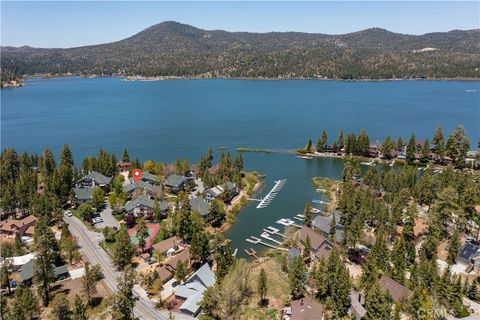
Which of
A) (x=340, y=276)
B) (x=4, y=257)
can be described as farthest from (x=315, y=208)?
(x=4, y=257)

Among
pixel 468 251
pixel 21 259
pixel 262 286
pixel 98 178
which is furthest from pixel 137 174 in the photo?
pixel 468 251

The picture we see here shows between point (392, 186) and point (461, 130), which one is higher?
point (461, 130)

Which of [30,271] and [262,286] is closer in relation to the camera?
[262,286]

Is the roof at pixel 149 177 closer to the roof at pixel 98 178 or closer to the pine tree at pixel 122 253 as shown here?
the roof at pixel 98 178

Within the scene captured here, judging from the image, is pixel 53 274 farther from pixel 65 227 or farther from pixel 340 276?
pixel 340 276

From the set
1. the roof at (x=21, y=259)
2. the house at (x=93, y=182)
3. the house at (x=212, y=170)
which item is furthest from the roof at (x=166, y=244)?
the house at (x=212, y=170)

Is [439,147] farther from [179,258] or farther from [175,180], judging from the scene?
[179,258]

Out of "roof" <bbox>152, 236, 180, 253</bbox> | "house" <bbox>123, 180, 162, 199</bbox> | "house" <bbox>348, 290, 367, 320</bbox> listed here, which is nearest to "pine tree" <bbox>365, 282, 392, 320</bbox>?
"house" <bbox>348, 290, 367, 320</bbox>
